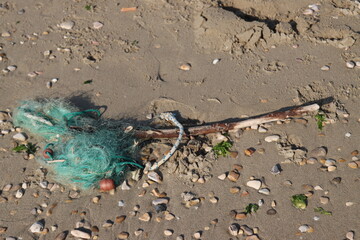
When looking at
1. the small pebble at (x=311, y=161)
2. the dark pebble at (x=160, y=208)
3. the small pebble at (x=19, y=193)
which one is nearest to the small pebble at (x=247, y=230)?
the dark pebble at (x=160, y=208)

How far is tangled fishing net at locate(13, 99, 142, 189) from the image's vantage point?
14.9 ft

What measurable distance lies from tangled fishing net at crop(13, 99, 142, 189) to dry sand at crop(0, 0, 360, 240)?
0.70 feet

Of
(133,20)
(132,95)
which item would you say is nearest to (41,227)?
(132,95)

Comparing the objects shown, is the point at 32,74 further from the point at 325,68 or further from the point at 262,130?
the point at 325,68

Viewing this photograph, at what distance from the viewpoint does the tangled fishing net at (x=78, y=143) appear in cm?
455

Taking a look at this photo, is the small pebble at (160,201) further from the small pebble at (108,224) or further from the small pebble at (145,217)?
the small pebble at (108,224)

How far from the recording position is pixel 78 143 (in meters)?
4.66

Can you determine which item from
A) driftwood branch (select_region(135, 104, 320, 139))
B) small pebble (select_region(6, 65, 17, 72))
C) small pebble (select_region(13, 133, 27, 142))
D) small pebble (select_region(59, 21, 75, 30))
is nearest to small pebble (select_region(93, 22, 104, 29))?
small pebble (select_region(59, 21, 75, 30))

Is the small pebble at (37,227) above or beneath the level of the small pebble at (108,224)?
beneath

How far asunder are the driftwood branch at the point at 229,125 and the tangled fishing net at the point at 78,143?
0.29m

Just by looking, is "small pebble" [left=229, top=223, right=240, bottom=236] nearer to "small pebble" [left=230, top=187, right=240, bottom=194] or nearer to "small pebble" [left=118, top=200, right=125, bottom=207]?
"small pebble" [left=230, top=187, right=240, bottom=194]

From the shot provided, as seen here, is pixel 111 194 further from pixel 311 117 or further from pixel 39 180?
pixel 311 117

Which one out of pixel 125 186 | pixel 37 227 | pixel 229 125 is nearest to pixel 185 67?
pixel 229 125

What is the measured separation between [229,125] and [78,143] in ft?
5.23
